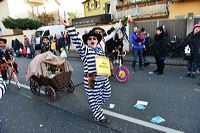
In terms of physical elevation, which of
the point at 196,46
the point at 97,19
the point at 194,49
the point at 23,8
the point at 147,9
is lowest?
the point at 194,49

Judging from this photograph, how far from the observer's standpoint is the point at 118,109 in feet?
15.6

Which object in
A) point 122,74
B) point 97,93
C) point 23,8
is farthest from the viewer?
point 23,8

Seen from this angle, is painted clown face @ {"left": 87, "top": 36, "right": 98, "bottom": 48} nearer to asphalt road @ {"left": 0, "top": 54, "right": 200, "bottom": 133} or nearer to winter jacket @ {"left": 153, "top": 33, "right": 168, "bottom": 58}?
asphalt road @ {"left": 0, "top": 54, "right": 200, "bottom": 133}

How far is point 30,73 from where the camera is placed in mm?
5566

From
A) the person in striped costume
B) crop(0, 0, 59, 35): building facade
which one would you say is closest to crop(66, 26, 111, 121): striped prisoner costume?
the person in striped costume

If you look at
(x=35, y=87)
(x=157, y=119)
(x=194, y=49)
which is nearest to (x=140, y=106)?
(x=157, y=119)

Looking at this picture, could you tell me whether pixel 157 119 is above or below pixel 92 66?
below

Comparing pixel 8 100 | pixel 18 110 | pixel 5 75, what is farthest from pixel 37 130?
pixel 5 75

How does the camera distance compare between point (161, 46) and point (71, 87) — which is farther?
point (161, 46)

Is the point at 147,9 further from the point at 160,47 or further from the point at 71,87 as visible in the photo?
the point at 71,87

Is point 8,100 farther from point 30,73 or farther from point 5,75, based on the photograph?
point 5,75

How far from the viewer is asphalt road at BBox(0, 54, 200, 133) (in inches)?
155

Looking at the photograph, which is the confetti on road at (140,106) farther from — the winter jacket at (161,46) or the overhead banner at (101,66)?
the winter jacket at (161,46)

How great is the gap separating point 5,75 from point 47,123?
4.17 metres
